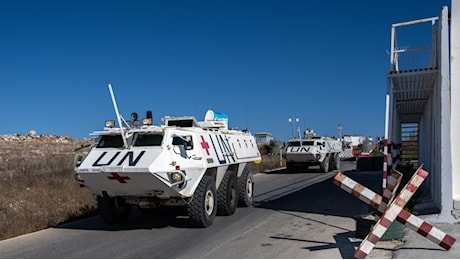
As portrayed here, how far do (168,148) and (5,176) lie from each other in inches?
448

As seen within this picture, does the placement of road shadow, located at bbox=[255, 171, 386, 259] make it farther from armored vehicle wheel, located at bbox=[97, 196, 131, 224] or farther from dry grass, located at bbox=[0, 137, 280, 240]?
dry grass, located at bbox=[0, 137, 280, 240]

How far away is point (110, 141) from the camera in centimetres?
971

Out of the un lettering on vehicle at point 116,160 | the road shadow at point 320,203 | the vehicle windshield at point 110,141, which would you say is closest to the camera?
the un lettering on vehicle at point 116,160

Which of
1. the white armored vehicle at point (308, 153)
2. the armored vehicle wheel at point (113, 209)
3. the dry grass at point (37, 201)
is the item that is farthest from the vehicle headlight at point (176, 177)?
the white armored vehicle at point (308, 153)

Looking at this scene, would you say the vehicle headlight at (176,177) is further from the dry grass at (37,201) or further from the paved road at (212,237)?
the dry grass at (37,201)

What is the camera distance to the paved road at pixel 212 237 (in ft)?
24.3

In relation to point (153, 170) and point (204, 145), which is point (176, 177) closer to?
point (153, 170)

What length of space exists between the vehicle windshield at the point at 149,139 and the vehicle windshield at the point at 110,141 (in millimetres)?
353

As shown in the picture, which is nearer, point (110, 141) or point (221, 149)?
point (110, 141)

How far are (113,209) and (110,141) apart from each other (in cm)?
142

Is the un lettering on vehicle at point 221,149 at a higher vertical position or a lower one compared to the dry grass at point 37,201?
higher

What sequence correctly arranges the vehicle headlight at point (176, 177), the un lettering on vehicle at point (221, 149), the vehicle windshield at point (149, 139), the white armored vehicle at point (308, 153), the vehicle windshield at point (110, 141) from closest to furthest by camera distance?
the vehicle headlight at point (176, 177) → the vehicle windshield at point (149, 139) → the vehicle windshield at point (110, 141) → the un lettering on vehicle at point (221, 149) → the white armored vehicle at point (308, 153)

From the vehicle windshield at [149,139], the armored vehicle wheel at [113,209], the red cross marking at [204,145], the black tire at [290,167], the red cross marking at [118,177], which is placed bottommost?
the black tire at [290,167]

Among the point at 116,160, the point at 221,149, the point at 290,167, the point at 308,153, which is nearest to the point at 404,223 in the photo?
the point at 116,160
